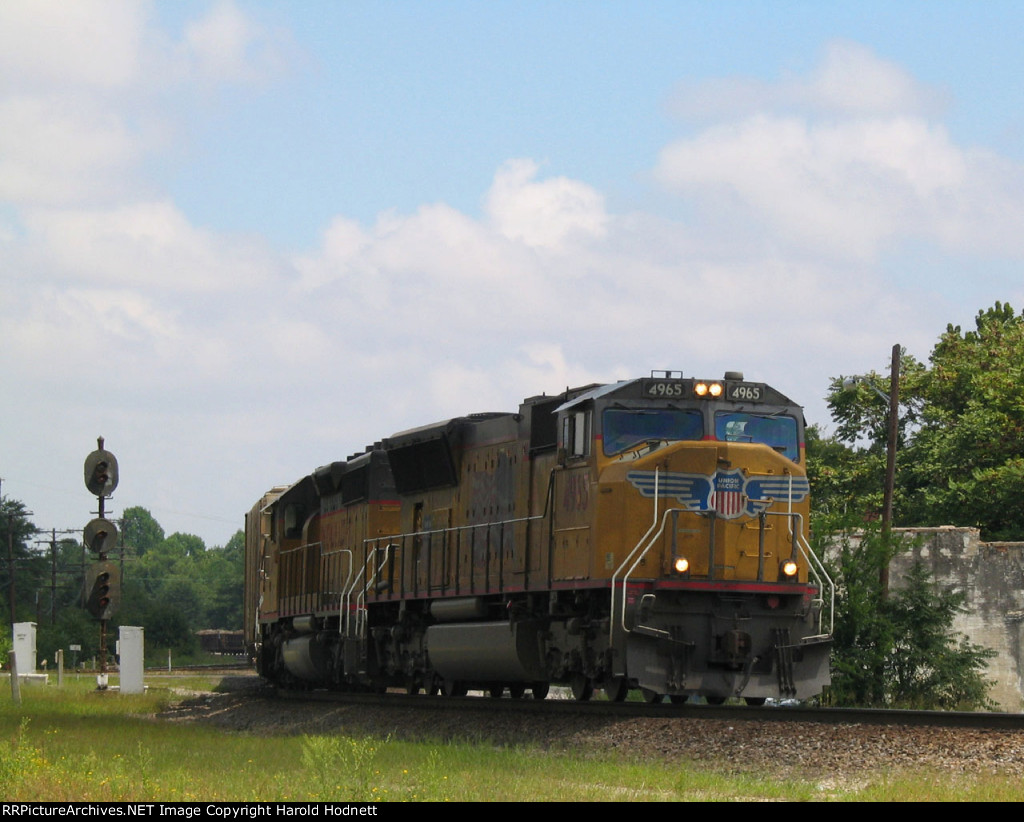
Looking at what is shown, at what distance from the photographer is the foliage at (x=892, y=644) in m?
25.7

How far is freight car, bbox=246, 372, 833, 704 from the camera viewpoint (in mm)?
16812

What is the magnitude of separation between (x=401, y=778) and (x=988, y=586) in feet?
80.0

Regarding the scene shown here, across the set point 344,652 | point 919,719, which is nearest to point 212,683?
point 344,652

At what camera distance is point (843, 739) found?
13.8 meters

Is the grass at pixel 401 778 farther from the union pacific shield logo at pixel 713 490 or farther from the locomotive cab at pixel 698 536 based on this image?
the union pacific shield logo at pixel 713 490

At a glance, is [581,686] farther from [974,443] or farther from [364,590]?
[974,443]

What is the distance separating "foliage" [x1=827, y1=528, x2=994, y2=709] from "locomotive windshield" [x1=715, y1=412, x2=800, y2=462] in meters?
8.43

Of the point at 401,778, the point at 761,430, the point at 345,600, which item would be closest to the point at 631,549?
the point at 761,430

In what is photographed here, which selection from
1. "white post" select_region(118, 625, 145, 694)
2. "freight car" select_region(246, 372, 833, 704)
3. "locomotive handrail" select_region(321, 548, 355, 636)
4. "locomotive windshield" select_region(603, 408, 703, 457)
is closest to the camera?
"freight car" select_region(246, 372, 833, 704)

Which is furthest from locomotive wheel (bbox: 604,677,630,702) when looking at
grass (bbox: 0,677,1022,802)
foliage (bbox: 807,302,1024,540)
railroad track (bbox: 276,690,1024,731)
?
foliage (bbox: 807,302,1024,540)

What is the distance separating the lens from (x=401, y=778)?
41.1ft

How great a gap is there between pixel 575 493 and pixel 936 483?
113 feet

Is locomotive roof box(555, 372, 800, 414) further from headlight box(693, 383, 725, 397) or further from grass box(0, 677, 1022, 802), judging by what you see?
grass box(0, 677, 1022, 802)

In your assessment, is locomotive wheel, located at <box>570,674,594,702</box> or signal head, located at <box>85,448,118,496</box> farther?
signal head, located at <box>85,448,118,496</box>
